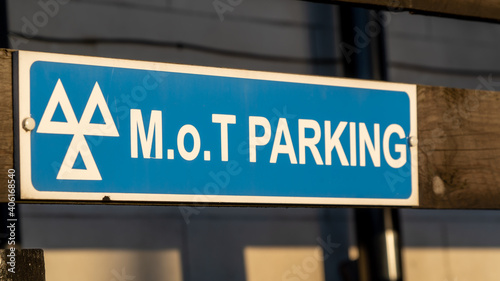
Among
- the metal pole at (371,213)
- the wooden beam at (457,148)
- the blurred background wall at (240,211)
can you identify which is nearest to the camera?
the wooden beam at (457,148)

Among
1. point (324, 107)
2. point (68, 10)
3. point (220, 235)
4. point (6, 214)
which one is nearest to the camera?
point (324, 107)

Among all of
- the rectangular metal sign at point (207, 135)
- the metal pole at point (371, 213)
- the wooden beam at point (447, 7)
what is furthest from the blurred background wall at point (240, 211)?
the wooden beam at point (447, 7)

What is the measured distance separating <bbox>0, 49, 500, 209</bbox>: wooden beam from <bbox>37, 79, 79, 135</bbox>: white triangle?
90 centimetres

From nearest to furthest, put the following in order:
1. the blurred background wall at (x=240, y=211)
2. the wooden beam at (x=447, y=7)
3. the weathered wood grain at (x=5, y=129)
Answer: the weathered wood grain at (x=5, y=129)
the wooden beam at (x=447, y=7)
the blurred background wall at (x=240, y=211)

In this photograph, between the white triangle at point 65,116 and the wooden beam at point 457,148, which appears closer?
the white triangle at point 65,116

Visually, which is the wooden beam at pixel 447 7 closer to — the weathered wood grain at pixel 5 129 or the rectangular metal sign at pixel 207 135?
the rectangular metal sign at pixel 207 135

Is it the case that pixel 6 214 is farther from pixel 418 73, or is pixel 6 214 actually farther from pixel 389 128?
pixel 418 73

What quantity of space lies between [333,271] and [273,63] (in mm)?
936

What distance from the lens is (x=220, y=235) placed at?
343 cm

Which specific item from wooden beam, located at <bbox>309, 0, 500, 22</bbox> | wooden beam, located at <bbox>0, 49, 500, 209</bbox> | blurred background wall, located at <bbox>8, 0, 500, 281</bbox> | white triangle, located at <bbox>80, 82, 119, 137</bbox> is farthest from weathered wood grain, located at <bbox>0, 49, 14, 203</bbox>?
blurred background wall, located at <bbox>8, 0, 500, 281</bbox>

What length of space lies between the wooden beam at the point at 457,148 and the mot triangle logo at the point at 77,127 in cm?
84

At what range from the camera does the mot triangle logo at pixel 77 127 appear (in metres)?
1.67

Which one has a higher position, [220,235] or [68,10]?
[68,10]

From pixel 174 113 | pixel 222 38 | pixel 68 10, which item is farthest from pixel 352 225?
pixel 174 113
